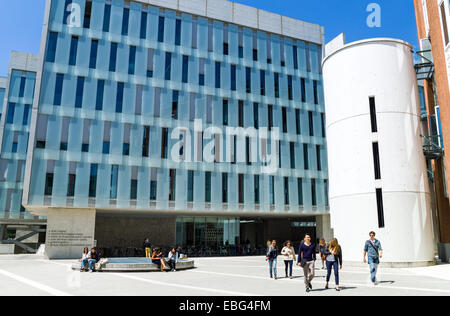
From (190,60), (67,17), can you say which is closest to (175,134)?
(190,60)

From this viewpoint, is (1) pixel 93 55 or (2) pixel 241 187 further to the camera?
(2) pixel 241 187

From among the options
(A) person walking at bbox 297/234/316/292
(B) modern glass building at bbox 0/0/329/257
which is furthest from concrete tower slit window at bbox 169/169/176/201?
(A) person walking at bbox 297/234/316/292

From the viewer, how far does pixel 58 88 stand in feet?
102

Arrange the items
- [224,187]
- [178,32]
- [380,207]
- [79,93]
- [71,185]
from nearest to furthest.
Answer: [380,207] → [71,185] → [79,93] → [224,187] → [178,32]

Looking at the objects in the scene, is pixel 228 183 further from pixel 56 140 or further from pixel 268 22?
pixel 268 22

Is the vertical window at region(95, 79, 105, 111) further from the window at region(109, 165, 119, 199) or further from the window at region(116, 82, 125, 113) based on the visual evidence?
the window at region(109, 165, 119, 199)

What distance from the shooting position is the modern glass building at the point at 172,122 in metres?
30.3

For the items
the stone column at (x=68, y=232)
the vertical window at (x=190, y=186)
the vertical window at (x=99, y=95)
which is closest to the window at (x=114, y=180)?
the stone column at (x=68, y=232)

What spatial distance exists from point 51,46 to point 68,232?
15906mm

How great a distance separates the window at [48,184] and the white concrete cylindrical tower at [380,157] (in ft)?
71.2

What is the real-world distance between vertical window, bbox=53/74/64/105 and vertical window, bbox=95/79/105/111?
2938 millimetres

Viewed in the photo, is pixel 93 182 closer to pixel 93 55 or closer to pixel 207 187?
pixel 207 187

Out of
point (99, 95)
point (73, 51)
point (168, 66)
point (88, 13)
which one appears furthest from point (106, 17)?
point (99, 95)
